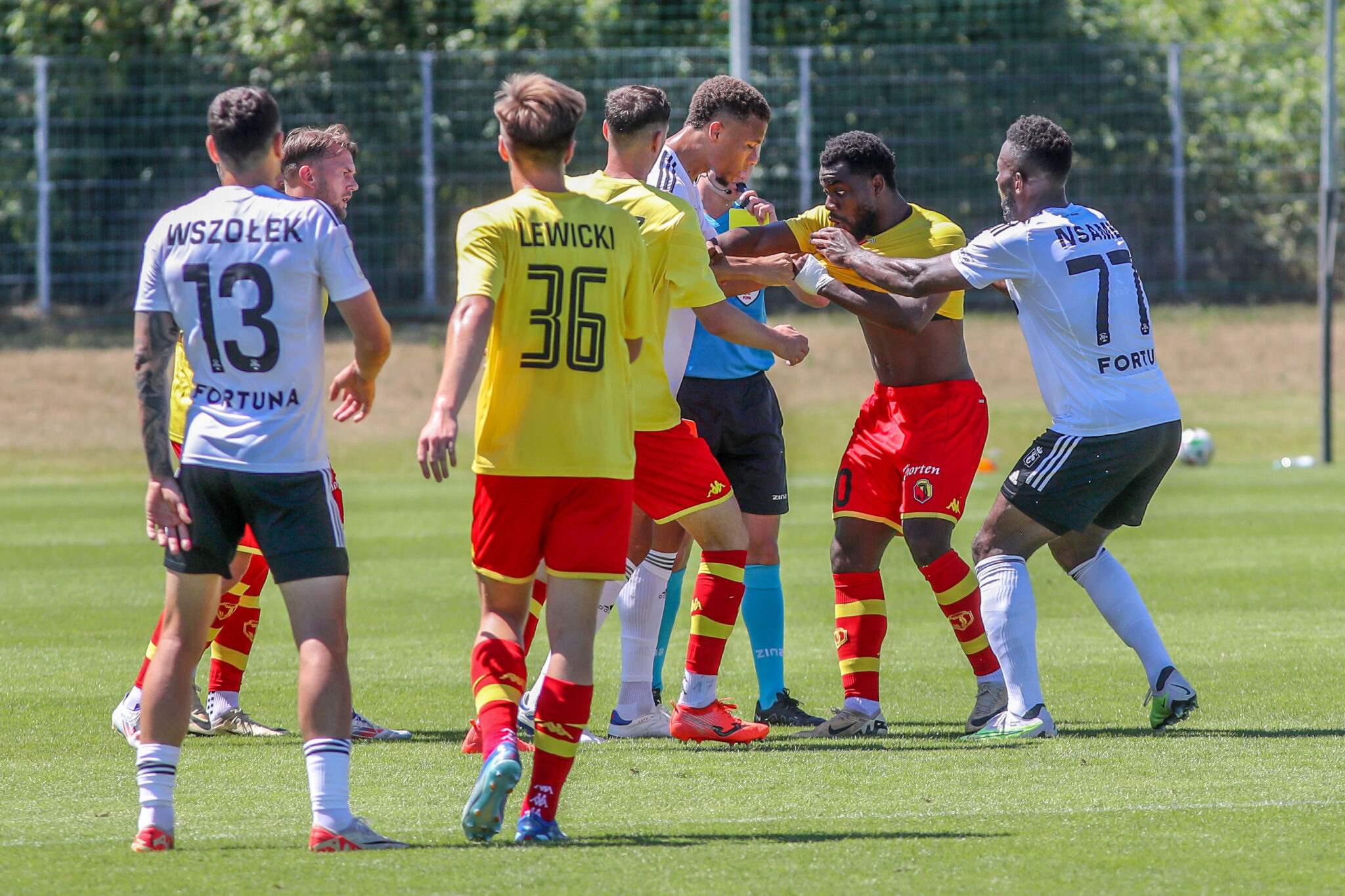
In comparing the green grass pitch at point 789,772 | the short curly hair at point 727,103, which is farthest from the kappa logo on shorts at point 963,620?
the short curly hair at point 727,103

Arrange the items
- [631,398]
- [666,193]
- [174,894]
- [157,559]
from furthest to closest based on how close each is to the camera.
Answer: [157,559], [666,193], [631,398], [174,894]

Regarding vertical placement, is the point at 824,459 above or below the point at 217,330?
below

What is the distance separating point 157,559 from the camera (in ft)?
39.2

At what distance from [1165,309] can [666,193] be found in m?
20.0

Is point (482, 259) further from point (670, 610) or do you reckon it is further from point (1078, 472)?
point (670, 610)

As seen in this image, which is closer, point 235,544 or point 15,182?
point 235,544

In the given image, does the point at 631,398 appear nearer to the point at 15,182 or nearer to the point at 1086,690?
the point at 1086,690

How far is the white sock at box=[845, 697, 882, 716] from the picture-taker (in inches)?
241

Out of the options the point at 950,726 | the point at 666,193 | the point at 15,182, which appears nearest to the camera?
the point at 666,193

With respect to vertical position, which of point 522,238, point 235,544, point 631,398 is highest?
point 522,238

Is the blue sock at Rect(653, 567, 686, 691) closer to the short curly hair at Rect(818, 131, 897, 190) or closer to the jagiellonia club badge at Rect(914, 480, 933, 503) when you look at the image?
the jagiellonia club badge at Rect(914, 480, 933, 503)

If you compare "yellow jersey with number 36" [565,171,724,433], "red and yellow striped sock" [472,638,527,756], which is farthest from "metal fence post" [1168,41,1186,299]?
"red and yellow striped sock" [472,638,527,756]

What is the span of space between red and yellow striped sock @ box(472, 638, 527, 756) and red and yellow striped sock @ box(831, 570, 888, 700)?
6.69 ft

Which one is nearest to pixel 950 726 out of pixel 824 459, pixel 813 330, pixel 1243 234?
pixel 824 459
